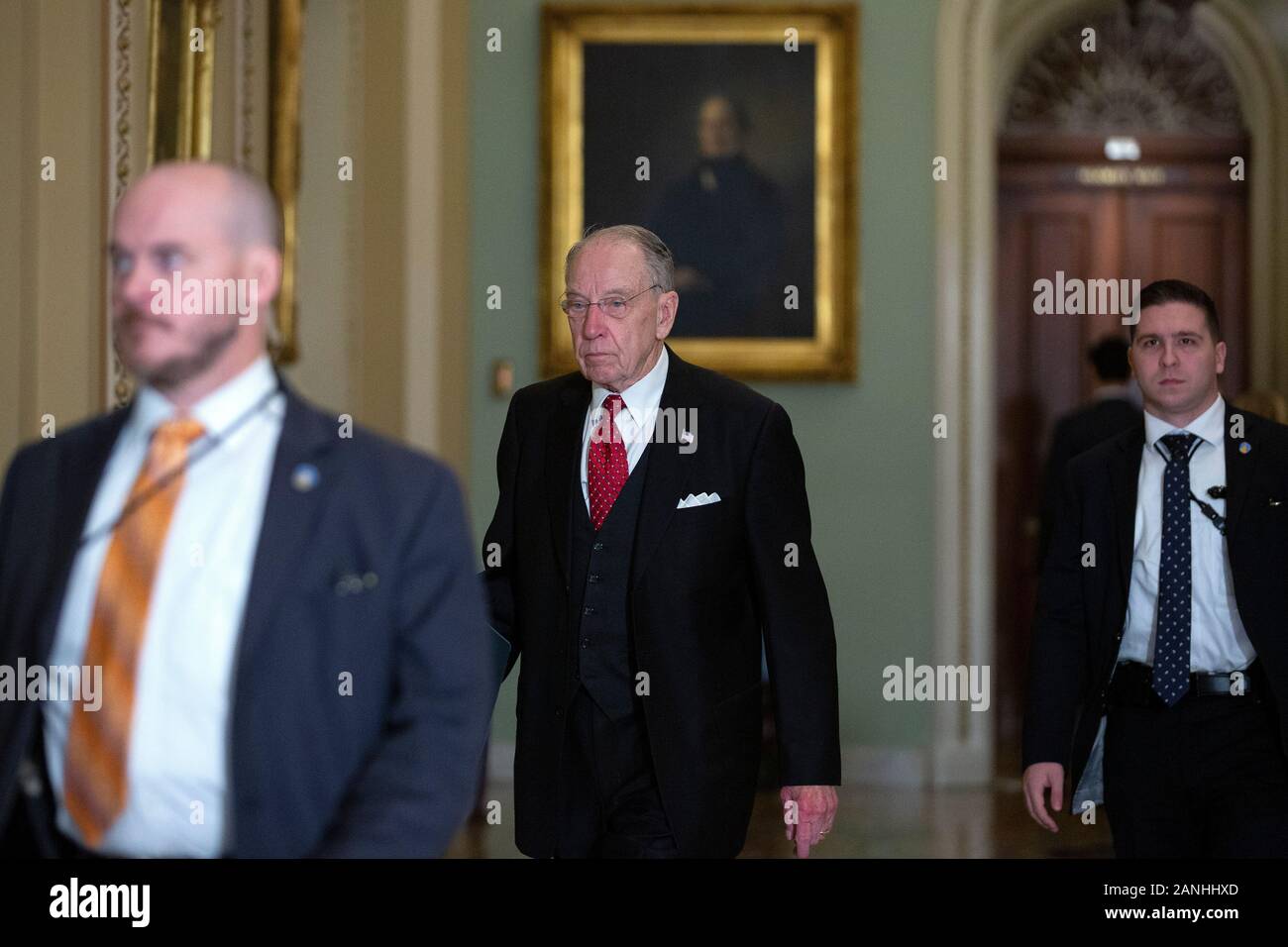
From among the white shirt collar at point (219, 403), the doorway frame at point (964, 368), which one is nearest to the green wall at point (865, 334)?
the doorway frame at point (964, 368)

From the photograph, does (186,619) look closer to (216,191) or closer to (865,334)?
(216,191)

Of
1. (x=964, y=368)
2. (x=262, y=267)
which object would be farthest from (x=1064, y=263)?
(x=262, y=267)

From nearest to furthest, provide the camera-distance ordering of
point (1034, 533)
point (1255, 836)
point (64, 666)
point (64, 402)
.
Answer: point (64, 666), point (1255, 836), point (64, 402), point (1034, 533)

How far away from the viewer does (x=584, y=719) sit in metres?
3.42

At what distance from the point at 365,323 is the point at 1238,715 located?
3981 millimetres

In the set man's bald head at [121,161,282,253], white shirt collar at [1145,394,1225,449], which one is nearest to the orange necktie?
man's bald head at [121,161,282,253]

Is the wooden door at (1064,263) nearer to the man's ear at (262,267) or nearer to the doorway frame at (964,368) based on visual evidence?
the doorway frame at (964,368)

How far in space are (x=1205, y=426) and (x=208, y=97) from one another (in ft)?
9.62

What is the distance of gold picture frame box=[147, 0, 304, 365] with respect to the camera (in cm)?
452

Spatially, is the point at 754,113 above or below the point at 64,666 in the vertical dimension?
above

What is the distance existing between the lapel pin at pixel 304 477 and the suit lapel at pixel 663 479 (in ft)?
4.00

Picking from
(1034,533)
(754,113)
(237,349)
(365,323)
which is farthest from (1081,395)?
(237,349)

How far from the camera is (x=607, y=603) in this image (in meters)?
3.42
